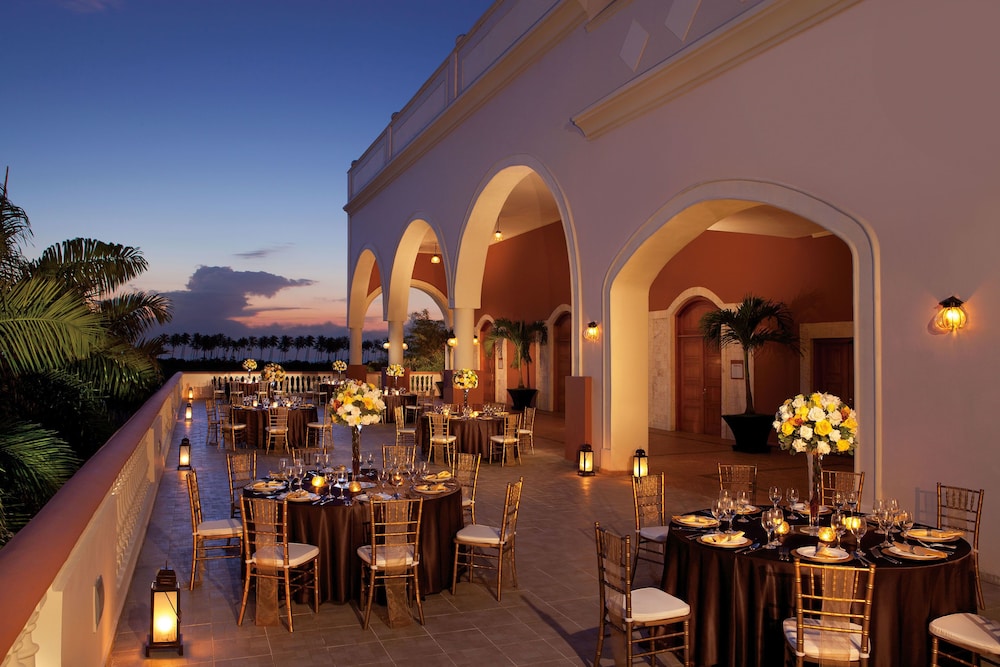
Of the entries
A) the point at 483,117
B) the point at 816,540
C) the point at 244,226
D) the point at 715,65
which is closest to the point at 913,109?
the point at 715,65

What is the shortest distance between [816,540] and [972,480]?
216 centimetres

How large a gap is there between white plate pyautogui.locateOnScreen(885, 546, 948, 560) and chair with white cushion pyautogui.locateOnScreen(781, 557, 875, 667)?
543mm

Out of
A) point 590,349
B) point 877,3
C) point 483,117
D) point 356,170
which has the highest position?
point 356,170

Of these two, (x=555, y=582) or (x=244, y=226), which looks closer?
(x=555, y=582)

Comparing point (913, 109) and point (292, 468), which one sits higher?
point (913, 109)

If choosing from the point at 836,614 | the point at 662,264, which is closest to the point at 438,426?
the point at 662,264

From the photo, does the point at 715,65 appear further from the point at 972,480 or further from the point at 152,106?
the point at 152,106

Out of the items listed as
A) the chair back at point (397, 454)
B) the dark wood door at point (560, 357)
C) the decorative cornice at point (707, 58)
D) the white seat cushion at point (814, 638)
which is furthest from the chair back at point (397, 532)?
the dark wood door at point (560, 357)

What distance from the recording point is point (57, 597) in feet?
10.1

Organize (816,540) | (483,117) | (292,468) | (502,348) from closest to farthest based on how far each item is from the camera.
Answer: (816,540) → (292,468) → (483,117) → (502,348)

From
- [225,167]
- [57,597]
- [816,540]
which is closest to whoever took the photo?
[57,597]

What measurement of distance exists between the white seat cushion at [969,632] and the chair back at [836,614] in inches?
16.9

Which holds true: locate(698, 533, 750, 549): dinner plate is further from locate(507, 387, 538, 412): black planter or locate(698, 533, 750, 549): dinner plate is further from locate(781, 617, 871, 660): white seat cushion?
locate(507, 387, 538, 412): black planter

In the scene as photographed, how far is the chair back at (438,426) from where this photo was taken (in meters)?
12.6
